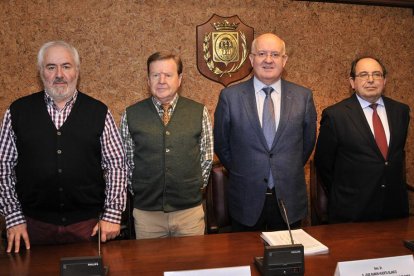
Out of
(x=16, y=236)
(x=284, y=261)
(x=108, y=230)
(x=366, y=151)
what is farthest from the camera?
(x=366, y=151)

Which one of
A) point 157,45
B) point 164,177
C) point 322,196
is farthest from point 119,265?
point 157,45

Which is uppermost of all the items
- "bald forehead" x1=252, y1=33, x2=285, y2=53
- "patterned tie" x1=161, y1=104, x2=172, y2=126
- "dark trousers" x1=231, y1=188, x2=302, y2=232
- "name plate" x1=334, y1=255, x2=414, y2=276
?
"bald forehead" x1=252, y1=33, x2=285, y2=53

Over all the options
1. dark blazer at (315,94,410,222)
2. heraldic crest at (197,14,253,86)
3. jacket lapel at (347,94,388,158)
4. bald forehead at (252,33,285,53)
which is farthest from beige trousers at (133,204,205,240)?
heraldic crest at (197,14,253,86)

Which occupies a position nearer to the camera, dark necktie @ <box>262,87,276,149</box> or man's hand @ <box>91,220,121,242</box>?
man's hand @ <box>91,220,121,242</box>

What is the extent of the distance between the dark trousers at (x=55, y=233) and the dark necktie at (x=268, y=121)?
1.12 meters

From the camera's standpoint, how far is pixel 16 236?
77.7 inches

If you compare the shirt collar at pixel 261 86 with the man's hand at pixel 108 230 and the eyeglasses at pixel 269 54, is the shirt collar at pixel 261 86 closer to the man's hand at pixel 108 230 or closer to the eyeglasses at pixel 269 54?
the eyeglasses at pixel 269 54

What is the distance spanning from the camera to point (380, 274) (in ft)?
4.77

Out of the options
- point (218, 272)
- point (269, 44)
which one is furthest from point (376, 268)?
point (269, 44)

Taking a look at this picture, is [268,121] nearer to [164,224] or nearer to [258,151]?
[258,151]

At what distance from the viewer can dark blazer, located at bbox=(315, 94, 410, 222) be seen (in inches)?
105

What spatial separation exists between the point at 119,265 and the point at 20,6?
85.9 inches

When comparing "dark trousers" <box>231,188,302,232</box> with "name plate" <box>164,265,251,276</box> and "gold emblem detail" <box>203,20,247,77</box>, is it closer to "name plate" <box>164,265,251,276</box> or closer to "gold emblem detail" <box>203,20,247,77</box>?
"name plate" <box>164,265,251,276</box>

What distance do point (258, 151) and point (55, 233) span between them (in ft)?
3.91
